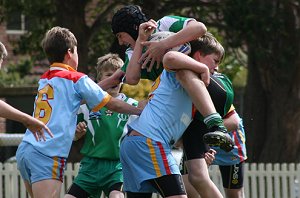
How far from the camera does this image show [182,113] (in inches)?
249

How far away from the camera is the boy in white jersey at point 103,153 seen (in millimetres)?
8203

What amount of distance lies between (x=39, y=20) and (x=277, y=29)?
15.8 ft

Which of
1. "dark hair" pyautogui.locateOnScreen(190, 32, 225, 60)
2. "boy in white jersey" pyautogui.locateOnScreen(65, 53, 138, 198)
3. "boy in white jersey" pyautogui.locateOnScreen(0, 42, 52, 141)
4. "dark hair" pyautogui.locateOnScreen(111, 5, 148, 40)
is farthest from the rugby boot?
"boy in white jersey" pyautogui.locateOnScreen(65, 53, 138, 198)

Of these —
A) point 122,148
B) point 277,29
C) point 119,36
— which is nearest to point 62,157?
point 122,148

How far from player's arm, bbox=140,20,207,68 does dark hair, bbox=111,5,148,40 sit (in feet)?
0.82

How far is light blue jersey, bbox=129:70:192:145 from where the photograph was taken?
630 centimetres

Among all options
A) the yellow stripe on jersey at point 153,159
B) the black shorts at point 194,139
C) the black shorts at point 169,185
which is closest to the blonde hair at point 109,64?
the black shorts at point 194,139

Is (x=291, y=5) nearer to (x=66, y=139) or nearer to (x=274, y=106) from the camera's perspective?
(x=274, y=106)

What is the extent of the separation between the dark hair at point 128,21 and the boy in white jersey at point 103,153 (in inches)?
57.2

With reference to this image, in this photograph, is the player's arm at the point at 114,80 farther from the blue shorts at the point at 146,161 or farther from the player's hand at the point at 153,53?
the blue shorts at the point at 146,161

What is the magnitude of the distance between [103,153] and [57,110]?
159 cm

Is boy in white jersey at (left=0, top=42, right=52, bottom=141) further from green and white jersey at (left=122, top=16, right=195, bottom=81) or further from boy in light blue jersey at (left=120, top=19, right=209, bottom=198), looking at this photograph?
green and white jersey at (left=122, top=16, right=195, bottom=81)

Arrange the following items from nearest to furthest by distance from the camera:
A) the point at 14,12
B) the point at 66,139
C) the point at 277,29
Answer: the point at 66,139
the point at 277,29
the point at 14,12

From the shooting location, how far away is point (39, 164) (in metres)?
6.68
